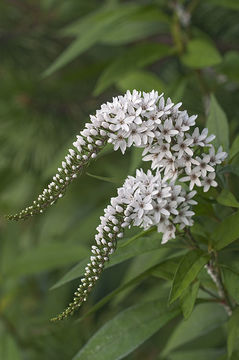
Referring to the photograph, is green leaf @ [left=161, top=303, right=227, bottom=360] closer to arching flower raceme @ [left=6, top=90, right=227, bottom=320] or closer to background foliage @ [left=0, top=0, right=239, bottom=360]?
background foliage @ [left=0, top=0, right=239, bottom=360]

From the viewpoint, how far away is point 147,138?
1.09 m

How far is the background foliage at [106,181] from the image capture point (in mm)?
1361

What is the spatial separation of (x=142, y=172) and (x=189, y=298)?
1.07 feet

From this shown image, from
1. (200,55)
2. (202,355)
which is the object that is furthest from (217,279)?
(200,55)

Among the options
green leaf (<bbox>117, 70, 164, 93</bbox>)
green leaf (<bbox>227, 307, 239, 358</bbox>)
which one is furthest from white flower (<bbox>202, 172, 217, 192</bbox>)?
green leaf (<bbox>117, 70, 164, 93</bbox>)

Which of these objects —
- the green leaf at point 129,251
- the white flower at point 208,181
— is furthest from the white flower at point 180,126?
the green leaf at point 129,251

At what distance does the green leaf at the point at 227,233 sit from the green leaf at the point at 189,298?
0.35ft

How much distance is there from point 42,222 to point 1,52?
3.22 ft

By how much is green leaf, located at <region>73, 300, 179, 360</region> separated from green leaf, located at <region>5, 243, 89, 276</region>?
833 millimetres

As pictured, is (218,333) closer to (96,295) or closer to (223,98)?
(96,295)

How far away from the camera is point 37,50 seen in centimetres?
297

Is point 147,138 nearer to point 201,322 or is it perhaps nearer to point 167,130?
point 167,130

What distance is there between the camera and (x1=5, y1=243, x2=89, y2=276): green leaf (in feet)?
7.44

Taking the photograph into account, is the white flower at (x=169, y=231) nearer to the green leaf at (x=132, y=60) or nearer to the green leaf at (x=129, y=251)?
the green leaf at (x=129, y=251)
